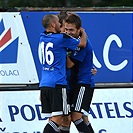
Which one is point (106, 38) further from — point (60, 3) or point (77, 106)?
point (60, 3)

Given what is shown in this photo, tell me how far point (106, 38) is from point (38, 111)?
139cm

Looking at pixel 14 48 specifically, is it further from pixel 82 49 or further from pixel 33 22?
pixel 82 49

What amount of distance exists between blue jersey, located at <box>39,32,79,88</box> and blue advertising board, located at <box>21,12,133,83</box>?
1507 mm

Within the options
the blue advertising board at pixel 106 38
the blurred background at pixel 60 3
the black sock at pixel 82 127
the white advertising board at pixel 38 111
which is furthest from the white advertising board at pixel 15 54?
the blurred background at pixel 60 3

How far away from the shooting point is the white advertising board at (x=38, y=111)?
11.8m

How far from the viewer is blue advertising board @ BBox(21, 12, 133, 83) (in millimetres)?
11836

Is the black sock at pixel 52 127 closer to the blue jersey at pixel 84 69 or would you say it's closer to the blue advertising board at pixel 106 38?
the blue jersey at pixel 84 69

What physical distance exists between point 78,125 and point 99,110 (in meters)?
1.21

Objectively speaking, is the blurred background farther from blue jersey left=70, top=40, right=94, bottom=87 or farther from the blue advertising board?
blue jersey left=70, top=40, right=94, bottom=87

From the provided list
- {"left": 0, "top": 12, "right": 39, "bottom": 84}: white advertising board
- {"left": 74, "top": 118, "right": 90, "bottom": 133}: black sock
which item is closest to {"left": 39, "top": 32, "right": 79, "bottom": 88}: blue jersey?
{"left": 74, "top": 118, "right": 90, "bottom": 133}: black sock

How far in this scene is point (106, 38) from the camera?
38.9 ft

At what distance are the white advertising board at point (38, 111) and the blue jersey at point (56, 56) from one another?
149 centimetres

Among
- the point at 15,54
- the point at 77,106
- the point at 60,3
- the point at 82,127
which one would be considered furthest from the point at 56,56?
the point at 60,3

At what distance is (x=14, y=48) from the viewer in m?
11.8
